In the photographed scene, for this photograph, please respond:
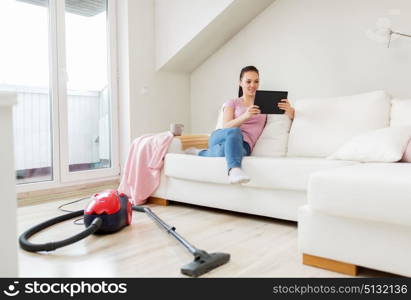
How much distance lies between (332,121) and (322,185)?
124 cm

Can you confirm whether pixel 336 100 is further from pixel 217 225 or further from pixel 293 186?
pixel 217 225

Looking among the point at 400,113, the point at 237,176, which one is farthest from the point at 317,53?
the point at 237,176

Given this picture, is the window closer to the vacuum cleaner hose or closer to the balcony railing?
the balcony railing

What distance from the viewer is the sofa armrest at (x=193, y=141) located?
292 centimetres

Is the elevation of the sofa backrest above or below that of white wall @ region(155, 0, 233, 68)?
below

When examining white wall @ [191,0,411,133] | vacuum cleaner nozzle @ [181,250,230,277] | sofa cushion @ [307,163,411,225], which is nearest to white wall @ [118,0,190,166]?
white wall @ [191,0,411,133]

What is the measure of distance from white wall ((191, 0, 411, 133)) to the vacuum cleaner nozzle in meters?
2.14

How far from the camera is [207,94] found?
4070mm

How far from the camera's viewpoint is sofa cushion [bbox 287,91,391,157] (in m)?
2.39

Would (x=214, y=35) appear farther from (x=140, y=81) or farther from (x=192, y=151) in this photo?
(x=192, y=151)

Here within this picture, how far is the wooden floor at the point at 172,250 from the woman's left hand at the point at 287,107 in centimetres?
84

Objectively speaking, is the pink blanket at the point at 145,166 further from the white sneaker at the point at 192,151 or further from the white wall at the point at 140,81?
the white wall at the point at 140,81

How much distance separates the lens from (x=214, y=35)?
12.1 ft

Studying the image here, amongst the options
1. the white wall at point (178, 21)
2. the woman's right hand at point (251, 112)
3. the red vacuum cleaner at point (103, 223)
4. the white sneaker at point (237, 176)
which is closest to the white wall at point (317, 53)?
the white wall at point (178, 21)
